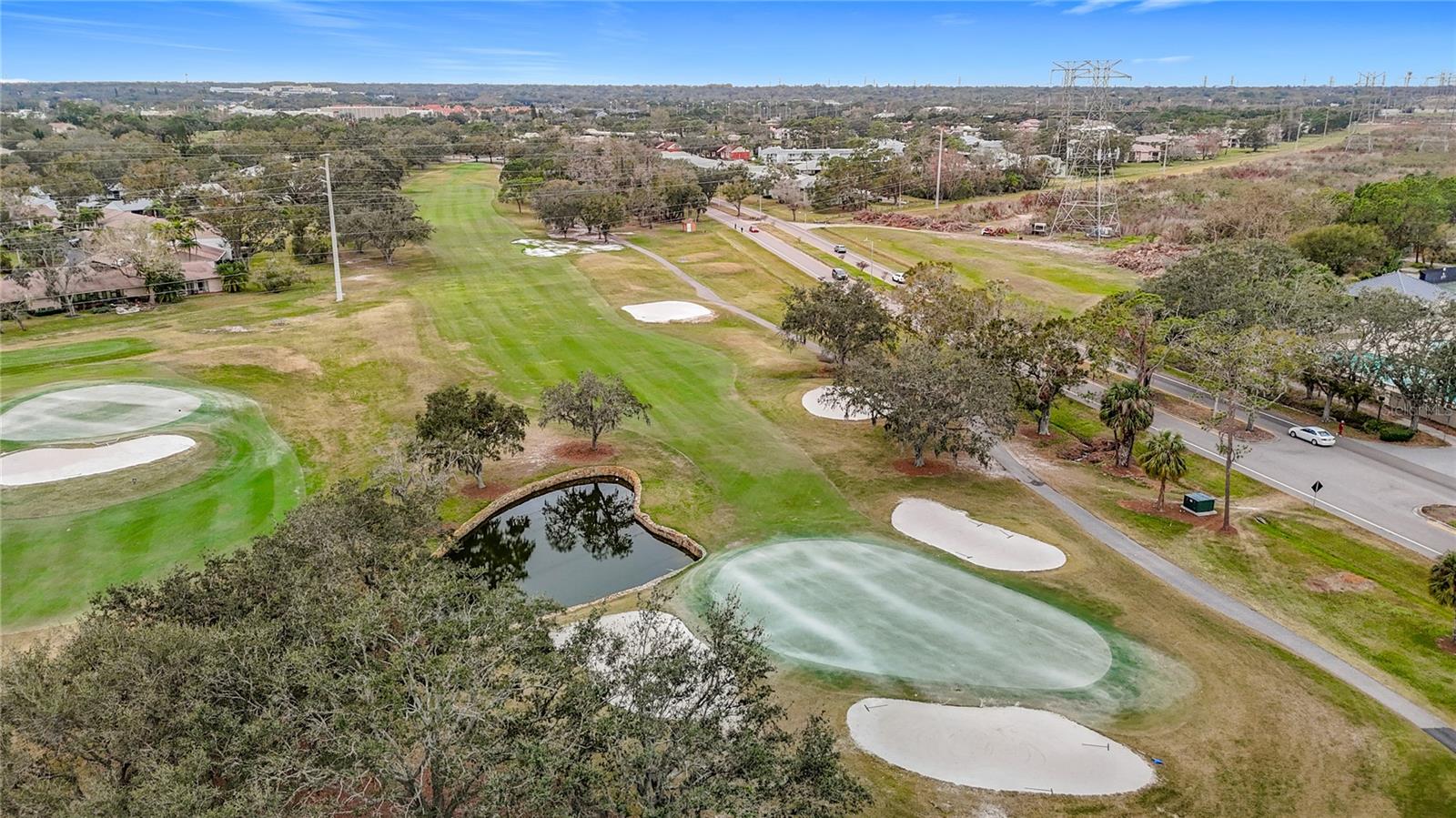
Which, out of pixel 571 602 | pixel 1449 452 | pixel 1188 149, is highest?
pixel 1188 149

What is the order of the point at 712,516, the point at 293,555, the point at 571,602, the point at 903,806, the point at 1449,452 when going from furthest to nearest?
the point at 1449,452 → the point at 712,516 → the point at 571,602 → the point at 293,555 → the point at 903,806

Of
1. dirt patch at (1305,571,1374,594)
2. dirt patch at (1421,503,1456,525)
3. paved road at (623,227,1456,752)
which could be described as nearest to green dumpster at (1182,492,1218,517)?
paved road at (623,227,1456,752)

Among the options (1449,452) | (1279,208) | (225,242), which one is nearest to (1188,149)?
(1279,208)

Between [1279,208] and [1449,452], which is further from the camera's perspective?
[1279,208]

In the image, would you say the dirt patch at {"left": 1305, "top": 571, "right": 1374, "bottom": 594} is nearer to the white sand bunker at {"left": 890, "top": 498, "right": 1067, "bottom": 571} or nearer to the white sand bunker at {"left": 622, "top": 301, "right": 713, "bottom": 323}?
the white sand bunker at {"left": 890, "top": 498, "right": 1067, "bottom": 571}

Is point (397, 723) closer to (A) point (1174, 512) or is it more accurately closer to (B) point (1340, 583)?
(B) point (1340, 583)

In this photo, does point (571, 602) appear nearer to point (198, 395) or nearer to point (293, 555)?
point (293, 555)

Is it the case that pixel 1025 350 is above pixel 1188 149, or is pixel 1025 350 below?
below
